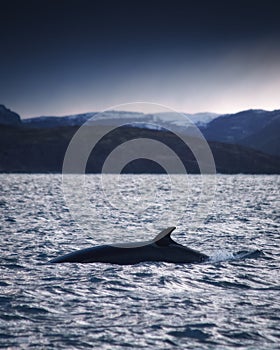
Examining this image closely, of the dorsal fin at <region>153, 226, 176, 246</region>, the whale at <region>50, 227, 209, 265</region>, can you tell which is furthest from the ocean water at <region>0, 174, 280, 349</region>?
the dorsal fin at <region>153, 226, 176, 246</region>

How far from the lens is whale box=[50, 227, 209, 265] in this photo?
17000mm

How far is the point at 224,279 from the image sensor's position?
1501cm

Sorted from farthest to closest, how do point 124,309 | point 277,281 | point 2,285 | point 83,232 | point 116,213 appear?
point 116,213 → point 83,232 → point 277,281 → point 2,285 → point 124,309

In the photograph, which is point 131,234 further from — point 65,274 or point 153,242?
point 65,274

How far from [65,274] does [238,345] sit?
7.40 metres

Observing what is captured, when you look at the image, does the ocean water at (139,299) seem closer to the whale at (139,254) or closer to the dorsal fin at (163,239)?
the whale at (139,254)

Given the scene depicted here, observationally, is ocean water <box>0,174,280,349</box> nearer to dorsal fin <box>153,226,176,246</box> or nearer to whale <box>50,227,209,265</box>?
whale <box>50,227,209,265</box>

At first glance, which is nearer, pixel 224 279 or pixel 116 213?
pixel 224 279

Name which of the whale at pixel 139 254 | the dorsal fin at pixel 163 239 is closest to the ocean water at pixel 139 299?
the whale at pixel 139 254

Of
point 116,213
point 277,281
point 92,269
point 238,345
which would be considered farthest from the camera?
point 116,213

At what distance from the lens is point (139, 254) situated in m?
17.2

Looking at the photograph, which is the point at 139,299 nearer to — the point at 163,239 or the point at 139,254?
the point at 139,254

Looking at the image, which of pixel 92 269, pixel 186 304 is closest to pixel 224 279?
pixel 186 304

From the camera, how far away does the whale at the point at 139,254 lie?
17.0m
